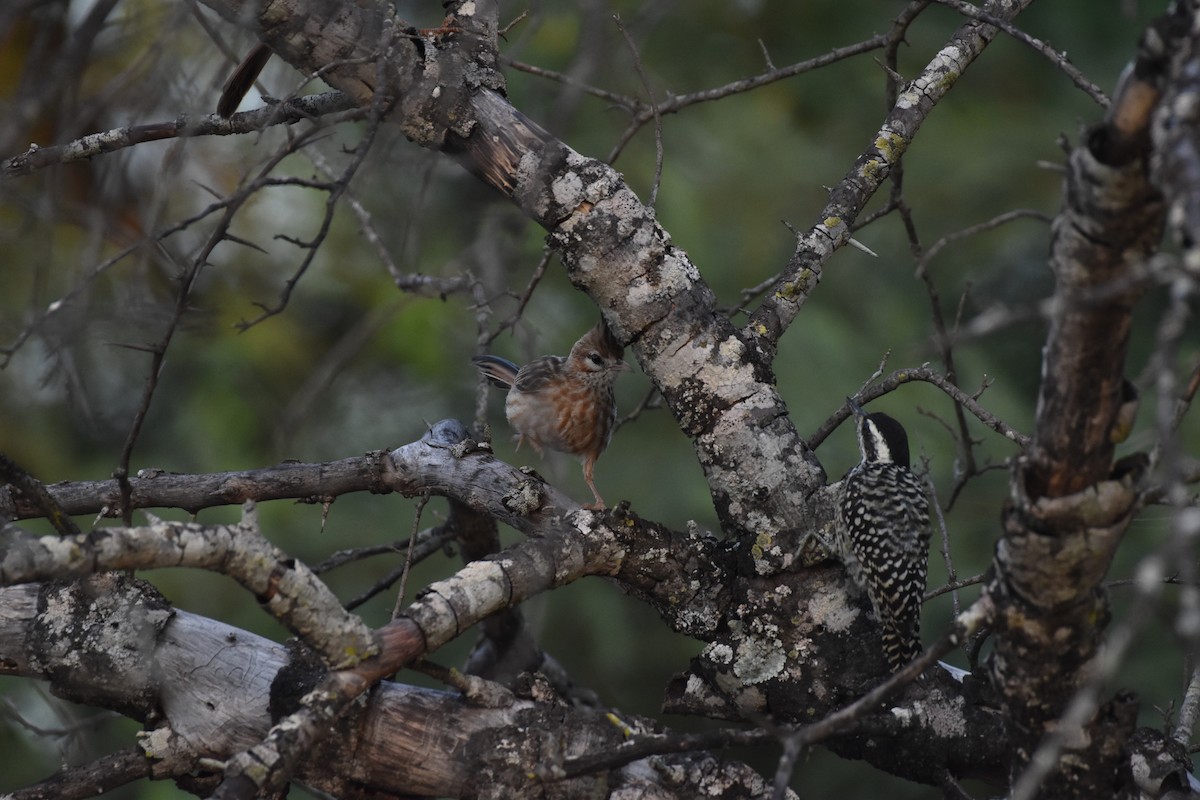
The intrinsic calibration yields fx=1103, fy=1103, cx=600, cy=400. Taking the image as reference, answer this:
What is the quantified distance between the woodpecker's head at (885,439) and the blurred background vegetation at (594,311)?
26 cm

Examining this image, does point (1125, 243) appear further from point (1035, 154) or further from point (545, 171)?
point (1035, 154)

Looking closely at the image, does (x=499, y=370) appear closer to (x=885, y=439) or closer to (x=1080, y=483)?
(x=885, y=439)

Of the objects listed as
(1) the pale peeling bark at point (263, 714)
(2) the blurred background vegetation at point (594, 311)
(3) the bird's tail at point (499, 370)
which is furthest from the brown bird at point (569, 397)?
(1) the pale peeling bark at point (263, 714)

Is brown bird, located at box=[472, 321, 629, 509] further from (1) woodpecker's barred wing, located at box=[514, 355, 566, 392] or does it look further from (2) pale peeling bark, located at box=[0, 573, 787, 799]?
(2) pale peeling bark, located at box=[0, 573, 787, 799]

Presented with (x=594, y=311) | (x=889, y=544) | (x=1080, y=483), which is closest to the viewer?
(x=1080, y=483)

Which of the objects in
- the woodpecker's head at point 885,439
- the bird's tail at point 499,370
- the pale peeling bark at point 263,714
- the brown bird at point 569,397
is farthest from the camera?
the woodpecker's head at point 885,439

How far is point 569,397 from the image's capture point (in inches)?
169

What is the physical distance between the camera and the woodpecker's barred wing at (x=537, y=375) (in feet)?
14.3

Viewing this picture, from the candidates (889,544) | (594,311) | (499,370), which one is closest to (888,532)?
(889,544)

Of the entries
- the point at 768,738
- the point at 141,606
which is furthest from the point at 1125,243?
the point at 141,606

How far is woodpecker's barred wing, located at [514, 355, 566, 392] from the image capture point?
14.3ft

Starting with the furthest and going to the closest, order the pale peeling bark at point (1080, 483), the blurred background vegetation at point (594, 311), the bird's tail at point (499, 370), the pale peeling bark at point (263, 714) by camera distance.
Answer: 1. the blurred background vegetation at point (594, 311)
2. the bird's tail at point (499, 370)
3. the pale peeling bark at point (263, 714)
4. the pale peeling bark at point (1080, 483)

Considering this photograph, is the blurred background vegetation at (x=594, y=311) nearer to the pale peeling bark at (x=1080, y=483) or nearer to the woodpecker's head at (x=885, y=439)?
the woodpecker's head at (x=885, y=439)

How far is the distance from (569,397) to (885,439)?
1357 mm
